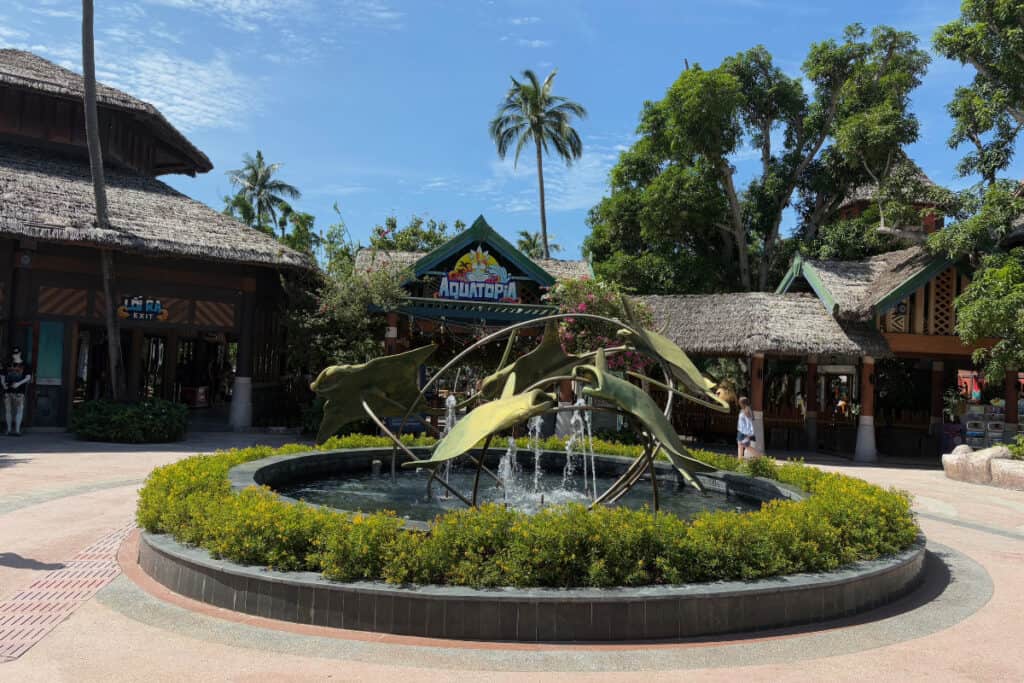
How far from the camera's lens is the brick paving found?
4926 mm

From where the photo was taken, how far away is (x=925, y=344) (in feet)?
66.7

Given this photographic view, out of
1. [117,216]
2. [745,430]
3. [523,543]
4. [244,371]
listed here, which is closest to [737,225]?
[745,430]

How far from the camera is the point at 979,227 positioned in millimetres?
18766

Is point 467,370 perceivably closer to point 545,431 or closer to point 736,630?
point 545,431

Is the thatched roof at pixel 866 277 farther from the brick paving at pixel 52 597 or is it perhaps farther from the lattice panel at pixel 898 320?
the brick paving at pixel 52 597

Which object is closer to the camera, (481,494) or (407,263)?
(481,494)

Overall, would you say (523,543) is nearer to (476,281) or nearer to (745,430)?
(745,430)

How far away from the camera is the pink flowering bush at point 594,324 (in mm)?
17719

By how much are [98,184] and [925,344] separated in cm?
2085

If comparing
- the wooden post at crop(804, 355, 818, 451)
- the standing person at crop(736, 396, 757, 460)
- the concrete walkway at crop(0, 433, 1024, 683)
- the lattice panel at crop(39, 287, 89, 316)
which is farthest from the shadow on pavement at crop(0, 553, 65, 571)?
the wooden post at crop(804, 355, 818, 451)

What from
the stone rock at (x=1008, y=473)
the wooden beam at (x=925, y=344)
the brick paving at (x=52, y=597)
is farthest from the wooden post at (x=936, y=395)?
the brick paving at (x=52, y=597)

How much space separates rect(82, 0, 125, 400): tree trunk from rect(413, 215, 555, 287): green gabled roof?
7.20 m

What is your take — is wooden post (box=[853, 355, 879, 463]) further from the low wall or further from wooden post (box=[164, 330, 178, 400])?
wooden post (box=[164, 330, 178, 400])

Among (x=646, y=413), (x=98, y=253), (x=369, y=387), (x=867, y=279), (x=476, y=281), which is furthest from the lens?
(x=867, y=279)
